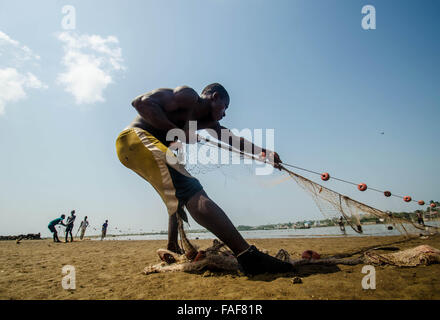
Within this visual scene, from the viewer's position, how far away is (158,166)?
244 cm

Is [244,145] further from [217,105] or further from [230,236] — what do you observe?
[230,236]

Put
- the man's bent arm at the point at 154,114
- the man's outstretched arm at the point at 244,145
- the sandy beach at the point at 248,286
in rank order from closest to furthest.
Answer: the sandy beach at the point at 248,286, the man's bent arm at the point at 154,114, the man's outstretched arm at the point at 244,145

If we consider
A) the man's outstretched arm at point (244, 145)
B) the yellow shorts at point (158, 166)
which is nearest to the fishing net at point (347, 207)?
the man's outstretched arm at point (244, 145)

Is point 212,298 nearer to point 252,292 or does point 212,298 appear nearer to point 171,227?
point 252,292

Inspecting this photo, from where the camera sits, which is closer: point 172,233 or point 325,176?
point 172,233

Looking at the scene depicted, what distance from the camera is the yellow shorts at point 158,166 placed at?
233cm

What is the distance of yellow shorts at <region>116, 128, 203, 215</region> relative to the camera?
7.66ft

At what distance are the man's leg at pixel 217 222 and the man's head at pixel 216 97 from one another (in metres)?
1.55

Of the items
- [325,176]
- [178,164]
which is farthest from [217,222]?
[325,176]

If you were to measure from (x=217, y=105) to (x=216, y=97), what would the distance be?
120mm

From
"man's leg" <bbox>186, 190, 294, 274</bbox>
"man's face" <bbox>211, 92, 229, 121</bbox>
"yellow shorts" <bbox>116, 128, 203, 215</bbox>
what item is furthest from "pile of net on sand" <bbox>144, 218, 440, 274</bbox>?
"man's face" <bbox>211, 92, 229, 121</bbox>

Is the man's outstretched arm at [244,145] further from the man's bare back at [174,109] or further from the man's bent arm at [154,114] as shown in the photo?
the man's bent arm at [154,114]

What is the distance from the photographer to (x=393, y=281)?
1831 mm
